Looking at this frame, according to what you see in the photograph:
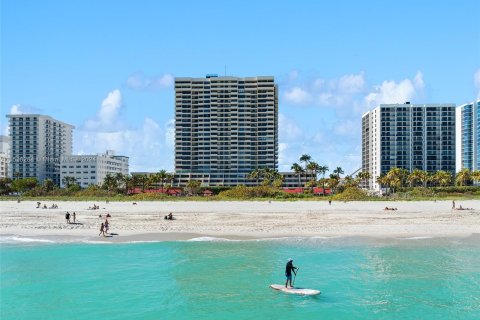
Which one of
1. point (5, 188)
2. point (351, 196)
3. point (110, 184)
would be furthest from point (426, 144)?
point (5, 188)

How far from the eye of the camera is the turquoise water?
2234 centimetres

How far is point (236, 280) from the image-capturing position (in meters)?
27.7

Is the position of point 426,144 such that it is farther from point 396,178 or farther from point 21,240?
point 21,240

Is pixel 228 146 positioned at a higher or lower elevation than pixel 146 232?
higher

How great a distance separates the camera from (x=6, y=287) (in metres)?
26.4

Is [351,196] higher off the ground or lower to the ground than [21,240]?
higher

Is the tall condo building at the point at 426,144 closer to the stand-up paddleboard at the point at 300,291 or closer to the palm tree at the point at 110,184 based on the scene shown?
the palm tree at the point at 110,184

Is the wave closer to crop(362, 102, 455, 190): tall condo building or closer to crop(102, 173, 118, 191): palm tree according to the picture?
crop(102, 173, 118, 191): palm tree

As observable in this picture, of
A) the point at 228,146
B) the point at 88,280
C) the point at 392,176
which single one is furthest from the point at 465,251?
the point at 228,146

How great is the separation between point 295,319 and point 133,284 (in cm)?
1021

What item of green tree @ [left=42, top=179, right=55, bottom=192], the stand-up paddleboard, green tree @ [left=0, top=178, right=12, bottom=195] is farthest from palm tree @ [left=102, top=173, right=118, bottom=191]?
the stand-up paddleboard

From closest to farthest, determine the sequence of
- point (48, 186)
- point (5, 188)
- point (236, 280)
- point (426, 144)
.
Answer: point (236, 280) → point (48, 186) → point (5, 188) → point (426, 144)

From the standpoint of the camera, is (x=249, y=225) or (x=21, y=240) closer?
(x=21, y=240)

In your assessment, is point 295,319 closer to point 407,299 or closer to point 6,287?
point 407,299
